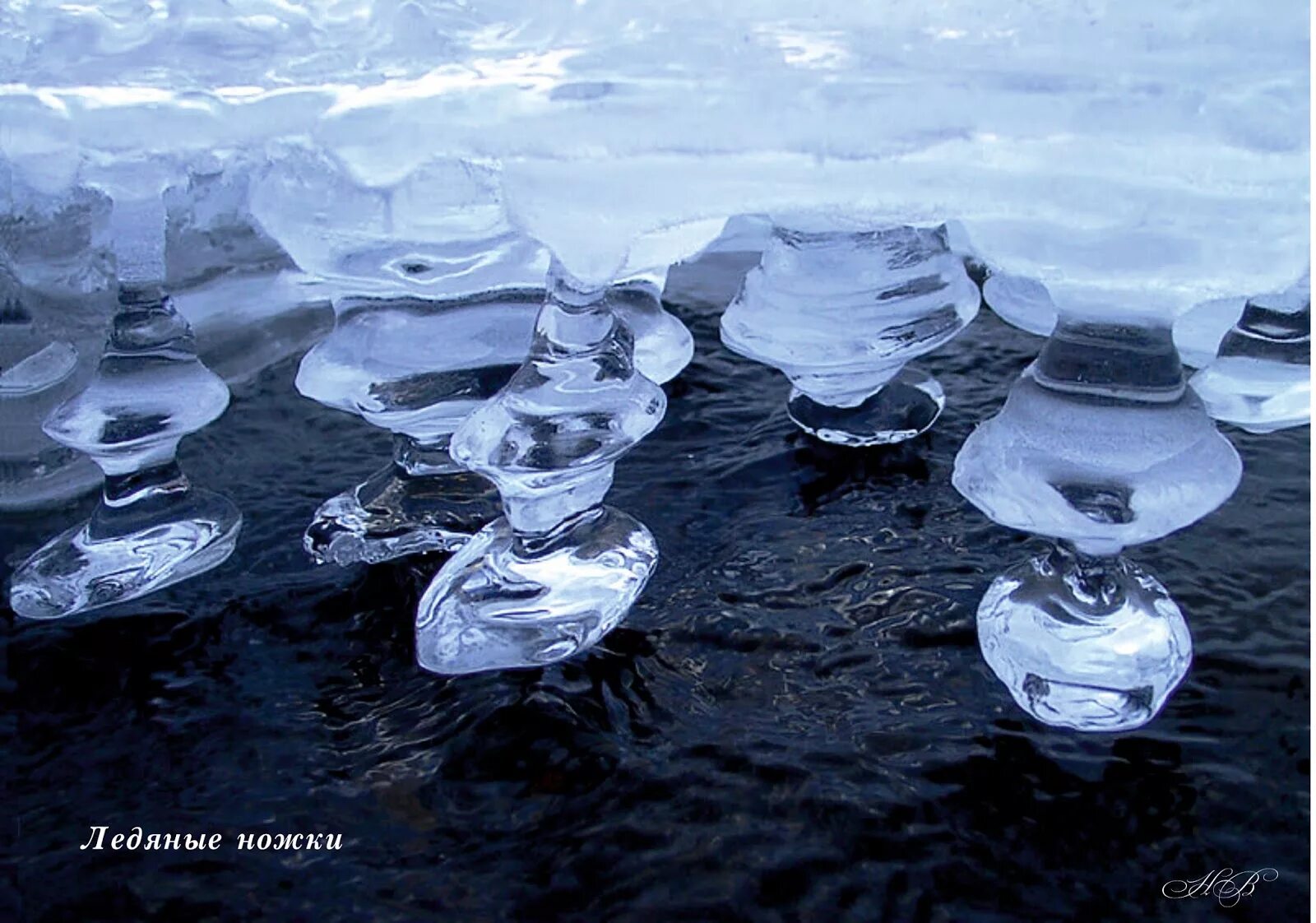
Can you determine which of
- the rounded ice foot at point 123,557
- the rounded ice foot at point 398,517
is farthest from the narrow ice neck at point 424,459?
the rounded ice foot at point 123,557

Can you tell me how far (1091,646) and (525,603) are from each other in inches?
11.0

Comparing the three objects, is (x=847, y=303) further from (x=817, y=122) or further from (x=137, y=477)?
(x=137, y=477)

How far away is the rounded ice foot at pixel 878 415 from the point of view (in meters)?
0.91

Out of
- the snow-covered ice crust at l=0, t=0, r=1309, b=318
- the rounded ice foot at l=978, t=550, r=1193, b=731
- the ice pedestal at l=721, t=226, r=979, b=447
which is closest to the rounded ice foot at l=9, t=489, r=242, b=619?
the snow-covered ice crust at l=0, t=0, r=1309, b=318

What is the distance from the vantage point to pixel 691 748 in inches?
24.6

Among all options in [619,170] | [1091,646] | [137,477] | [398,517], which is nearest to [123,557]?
[137,477]

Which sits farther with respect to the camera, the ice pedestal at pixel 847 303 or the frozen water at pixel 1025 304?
the ice pedestal at pixel 847 303

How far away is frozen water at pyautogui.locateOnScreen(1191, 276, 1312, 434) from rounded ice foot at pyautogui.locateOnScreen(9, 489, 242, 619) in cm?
55

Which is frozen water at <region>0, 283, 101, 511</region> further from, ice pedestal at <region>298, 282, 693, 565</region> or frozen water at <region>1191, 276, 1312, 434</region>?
frozen water at <region>1191, 276, 1312, 434</region>

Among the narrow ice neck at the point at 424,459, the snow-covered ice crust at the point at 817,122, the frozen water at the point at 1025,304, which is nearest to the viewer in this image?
the snow-covered ice crust at the point at 817,122

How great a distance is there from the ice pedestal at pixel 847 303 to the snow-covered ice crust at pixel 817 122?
250mm

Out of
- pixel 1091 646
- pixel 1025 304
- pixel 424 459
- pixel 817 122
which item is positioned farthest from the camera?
pixel 424 459

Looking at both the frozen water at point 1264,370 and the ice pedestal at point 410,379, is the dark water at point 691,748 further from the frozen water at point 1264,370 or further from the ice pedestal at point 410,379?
the frozen water at point 1264,370

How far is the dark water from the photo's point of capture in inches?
21.8
